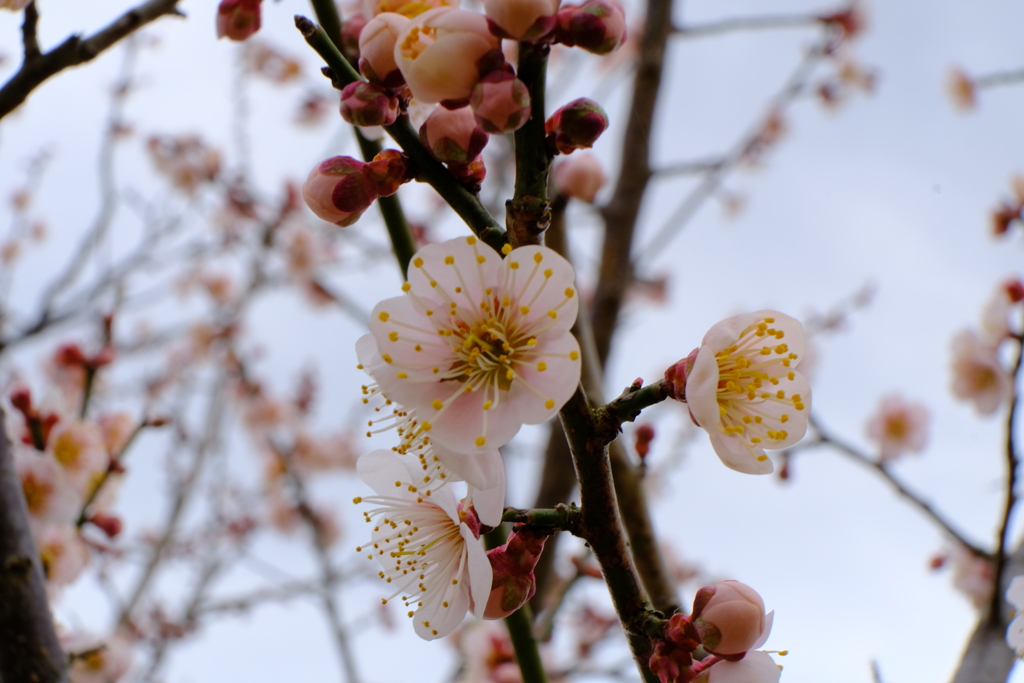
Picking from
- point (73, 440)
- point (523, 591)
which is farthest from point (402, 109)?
point (73, 440)

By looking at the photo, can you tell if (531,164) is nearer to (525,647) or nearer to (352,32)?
(352,32)

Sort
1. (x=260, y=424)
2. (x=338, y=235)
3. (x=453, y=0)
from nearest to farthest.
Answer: (x=453, y=0) < (x=338, y=235) < (x=260, y=424)

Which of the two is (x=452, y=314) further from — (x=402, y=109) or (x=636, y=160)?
(x=636, y=160)

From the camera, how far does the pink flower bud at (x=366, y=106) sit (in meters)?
0.64

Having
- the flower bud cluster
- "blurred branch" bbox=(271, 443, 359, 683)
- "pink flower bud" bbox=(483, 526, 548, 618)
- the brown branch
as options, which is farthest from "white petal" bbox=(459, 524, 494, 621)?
"blurred branch" bbox=(271, 443, 359, 683)

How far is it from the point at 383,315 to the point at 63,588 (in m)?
1.45

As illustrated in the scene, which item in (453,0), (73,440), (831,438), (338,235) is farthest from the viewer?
(338,235)

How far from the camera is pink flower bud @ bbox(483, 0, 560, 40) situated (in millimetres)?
593

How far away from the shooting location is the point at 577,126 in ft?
2.07

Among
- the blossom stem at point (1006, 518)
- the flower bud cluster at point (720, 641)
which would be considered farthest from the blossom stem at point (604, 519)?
the blossom stem at point (1006, 518)

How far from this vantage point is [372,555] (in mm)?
868

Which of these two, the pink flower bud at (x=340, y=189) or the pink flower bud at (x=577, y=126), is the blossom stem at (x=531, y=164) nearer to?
the pink flower bud at (x=577, y=126)

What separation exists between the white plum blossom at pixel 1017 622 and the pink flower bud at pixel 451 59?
944 mm

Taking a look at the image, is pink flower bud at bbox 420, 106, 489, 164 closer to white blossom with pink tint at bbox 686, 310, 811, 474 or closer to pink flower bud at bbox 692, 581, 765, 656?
white blossom with pink tint at bbox 686, 310, 811, 474
